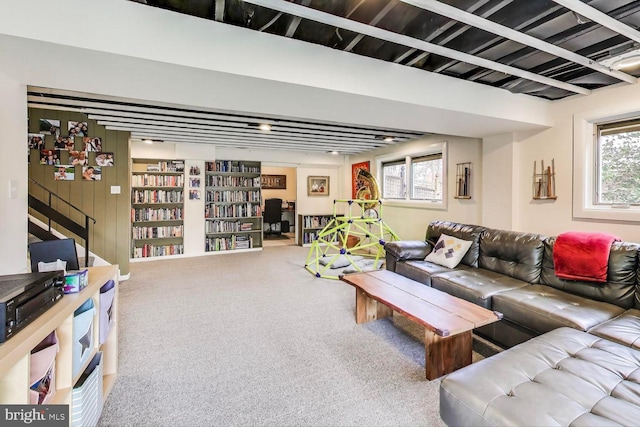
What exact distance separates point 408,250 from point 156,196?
4.88 m

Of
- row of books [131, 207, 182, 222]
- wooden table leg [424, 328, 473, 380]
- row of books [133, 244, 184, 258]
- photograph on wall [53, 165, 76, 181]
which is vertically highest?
photograph on wall [53, 165, 76, 181]

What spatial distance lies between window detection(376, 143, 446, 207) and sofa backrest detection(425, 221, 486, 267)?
0.93 metres

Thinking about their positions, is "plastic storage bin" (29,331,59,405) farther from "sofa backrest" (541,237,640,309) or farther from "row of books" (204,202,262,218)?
"row of books" (204,202,262,218)

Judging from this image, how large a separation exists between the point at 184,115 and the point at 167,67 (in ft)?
5.80

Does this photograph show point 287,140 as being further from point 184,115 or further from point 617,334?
point 617,334

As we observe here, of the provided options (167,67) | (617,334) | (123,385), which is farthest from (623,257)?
(123,385)

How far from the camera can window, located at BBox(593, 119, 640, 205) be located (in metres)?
2.71

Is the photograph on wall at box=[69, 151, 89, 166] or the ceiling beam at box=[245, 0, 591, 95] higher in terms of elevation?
the ceiling beam at box=[245, 0, 591, 95]

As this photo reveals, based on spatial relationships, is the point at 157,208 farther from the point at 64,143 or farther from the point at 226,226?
the point at 64,143

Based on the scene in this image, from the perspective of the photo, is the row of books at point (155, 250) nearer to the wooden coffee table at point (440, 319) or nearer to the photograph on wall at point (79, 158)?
the photograph on wall at point (79, 158)

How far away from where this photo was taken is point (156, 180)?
562 centimetres

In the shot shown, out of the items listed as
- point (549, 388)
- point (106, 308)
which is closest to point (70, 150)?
point (106, 308)

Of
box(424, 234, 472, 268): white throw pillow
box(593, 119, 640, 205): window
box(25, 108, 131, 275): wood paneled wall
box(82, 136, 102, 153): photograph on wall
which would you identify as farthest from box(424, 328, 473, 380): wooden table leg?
box(82, 136, 102, 153): photograph on wall

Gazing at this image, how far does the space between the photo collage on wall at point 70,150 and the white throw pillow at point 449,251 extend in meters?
4.70
